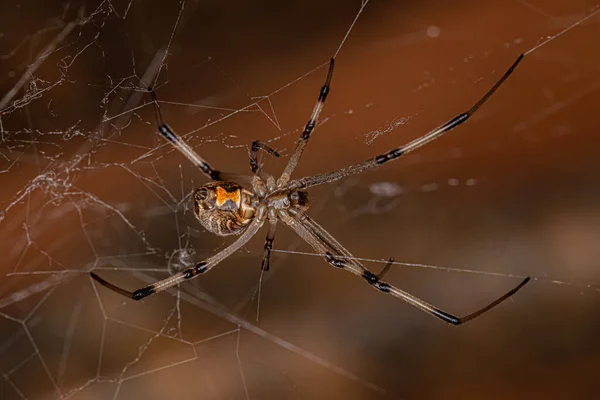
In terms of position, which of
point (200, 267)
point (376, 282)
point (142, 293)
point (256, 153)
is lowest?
point (142, 293)

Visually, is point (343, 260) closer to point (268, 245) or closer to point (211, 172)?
point (268, 245)

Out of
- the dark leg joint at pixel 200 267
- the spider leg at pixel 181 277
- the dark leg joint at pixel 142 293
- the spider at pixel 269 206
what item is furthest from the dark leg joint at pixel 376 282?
the dark leg joint at pixel 142 293

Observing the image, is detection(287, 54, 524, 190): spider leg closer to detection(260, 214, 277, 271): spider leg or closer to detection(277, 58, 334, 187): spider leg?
detection(277, 58, 334, 187): spider leg

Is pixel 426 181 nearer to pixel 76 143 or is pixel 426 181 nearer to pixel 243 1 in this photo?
pixel 243 1

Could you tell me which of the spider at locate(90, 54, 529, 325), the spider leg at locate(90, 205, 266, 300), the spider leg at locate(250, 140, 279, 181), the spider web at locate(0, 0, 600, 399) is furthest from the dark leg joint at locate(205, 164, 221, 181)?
the spider web at locate(0, 0, 600, 399)

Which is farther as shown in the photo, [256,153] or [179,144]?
[256,153]

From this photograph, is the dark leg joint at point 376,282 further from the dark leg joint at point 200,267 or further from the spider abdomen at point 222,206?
the dark leg joint at point 200,267

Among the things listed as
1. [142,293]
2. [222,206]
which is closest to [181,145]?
[222,206]
